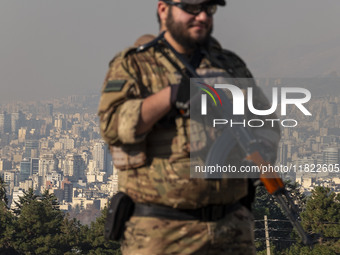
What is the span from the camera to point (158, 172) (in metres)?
6.00

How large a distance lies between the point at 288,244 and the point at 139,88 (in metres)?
106

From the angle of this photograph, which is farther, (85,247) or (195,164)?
(85,247)

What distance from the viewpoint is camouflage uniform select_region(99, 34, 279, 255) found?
595 cm

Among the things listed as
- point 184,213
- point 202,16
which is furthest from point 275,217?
point 202,16

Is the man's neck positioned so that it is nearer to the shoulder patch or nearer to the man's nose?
the man's nose

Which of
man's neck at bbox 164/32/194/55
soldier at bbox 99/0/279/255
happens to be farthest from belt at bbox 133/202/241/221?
man's neck at bbox 164/32/194/55

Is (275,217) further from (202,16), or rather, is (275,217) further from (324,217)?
(202,16)

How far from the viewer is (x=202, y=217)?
607cm

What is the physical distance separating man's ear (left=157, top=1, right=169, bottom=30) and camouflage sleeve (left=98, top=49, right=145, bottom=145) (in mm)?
414

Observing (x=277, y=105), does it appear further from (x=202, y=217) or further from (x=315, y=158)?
(x=315, y=158)

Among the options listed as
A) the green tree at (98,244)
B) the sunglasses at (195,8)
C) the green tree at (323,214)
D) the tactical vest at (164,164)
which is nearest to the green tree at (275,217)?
the green tree at (323,214)

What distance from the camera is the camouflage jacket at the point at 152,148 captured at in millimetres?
5934

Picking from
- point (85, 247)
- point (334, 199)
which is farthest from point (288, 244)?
point (85, 247)

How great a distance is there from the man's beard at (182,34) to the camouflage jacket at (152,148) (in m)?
0.15
